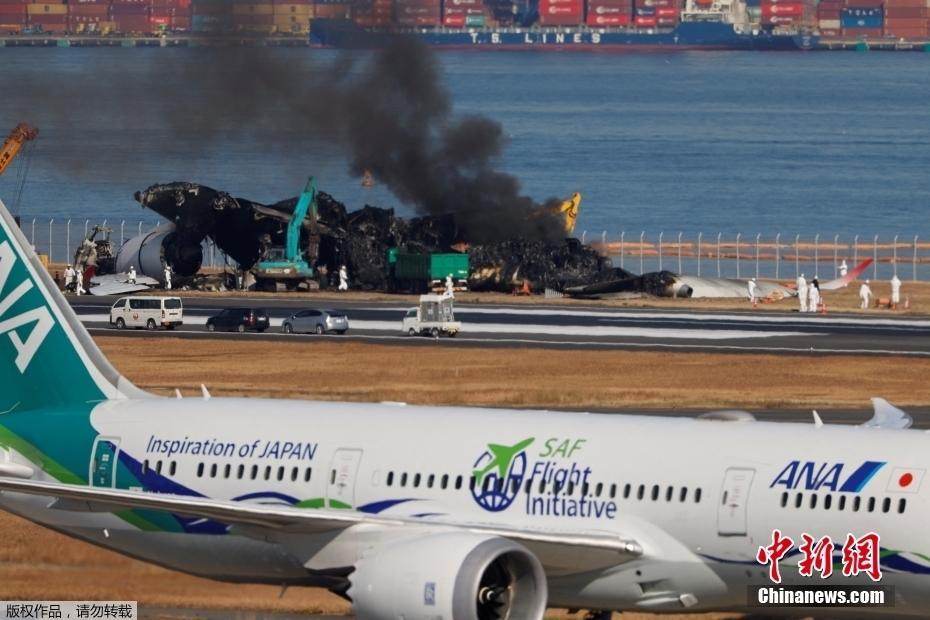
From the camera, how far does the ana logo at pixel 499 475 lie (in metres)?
37.0

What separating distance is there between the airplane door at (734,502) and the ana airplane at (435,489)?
0.14 ft

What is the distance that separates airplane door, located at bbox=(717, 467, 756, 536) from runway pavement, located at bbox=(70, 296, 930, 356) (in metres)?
71.5

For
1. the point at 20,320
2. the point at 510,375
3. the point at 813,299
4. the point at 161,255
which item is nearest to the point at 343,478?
the point at 20,320

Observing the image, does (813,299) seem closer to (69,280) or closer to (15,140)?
(69,280)

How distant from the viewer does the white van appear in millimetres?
120812

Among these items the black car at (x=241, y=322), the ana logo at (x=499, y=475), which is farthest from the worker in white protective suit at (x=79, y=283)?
the ana logo at (x=499, y=475)

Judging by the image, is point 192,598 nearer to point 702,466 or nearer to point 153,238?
point 702,466

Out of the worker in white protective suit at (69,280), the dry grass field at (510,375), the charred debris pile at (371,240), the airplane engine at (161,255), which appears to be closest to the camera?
the dry grass field at (510,375)

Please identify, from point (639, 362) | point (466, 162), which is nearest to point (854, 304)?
point (639, 362)

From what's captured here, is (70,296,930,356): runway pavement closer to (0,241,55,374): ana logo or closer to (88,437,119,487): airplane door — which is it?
(0,241,55,374): ana logo

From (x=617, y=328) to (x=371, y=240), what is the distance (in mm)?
41676

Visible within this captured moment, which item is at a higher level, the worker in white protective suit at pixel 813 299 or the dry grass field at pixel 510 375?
the dry grass field at pixel 510 375

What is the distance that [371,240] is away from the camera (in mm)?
158000

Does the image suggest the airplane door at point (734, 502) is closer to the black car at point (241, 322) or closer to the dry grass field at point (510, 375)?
the dry grass field at point (510, 375)
